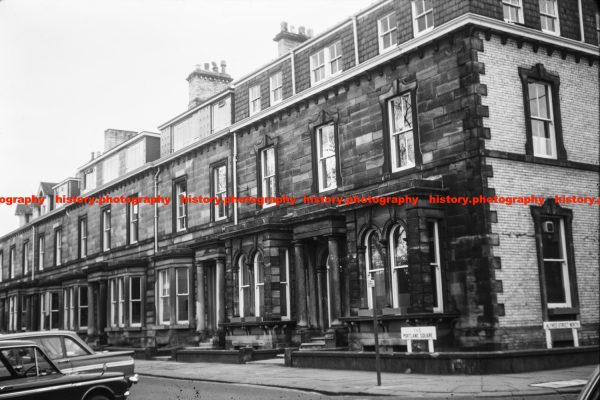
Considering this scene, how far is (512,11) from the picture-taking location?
1827 cm

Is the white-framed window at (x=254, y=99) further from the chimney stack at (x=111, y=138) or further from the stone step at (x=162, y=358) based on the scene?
the chimney stack at (x=111, y=138)

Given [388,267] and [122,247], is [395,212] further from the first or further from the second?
[122,247]

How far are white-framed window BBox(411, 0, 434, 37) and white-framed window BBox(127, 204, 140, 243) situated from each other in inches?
732

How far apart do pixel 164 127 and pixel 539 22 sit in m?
18.7

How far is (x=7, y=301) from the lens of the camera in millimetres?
47000

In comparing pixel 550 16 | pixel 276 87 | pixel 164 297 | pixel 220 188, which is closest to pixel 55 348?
pixel 276 87

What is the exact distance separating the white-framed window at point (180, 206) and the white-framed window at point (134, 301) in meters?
3.34

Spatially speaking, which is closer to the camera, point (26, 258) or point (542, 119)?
point (542, 119)

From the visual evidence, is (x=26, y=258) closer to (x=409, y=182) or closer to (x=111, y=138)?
(x=111, y=138)

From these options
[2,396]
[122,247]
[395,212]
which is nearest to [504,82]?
[395,212]

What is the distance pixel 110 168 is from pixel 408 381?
2631 cm

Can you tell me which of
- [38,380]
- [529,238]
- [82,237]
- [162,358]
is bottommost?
[162,358]

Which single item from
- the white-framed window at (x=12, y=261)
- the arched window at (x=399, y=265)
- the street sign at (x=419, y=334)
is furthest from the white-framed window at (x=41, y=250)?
the street sign at (x=419, y=334)

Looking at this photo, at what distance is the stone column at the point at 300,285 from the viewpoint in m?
21.3
